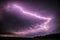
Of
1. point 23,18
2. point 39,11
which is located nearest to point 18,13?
point 23,18

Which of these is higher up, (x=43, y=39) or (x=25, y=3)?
(x=25, y=3)

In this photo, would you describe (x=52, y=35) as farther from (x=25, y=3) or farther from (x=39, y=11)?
(x=25, y=3)

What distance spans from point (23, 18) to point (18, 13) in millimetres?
212

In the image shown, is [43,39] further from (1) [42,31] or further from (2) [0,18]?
(2) [0,18]

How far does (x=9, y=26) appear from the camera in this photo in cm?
549

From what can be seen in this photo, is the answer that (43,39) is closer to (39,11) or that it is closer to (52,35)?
(52,35)

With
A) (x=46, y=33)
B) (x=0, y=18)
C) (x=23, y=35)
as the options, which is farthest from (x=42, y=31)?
(x=0, y=18)

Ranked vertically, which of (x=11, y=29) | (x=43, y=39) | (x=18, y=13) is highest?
(x=18, y=13)

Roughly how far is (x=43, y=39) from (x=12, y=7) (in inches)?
51.0

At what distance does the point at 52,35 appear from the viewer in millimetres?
5398

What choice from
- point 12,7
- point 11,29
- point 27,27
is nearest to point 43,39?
point 27,27

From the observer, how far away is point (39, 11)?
18.2 ft

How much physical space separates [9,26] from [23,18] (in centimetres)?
46

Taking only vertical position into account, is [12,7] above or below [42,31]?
above
